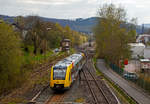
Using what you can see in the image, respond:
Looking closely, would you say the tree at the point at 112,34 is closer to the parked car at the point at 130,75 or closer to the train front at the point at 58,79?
the parked car at the point at 130,75

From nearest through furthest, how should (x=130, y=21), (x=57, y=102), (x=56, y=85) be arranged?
(x=57, y=102), (x=56, y=85), (x=130, y=21)

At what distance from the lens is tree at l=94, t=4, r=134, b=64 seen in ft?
137

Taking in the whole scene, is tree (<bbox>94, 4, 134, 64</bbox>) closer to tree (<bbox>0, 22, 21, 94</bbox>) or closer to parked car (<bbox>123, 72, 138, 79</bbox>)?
parked car (<bbox>123, 72, 138, 79</bbox>)

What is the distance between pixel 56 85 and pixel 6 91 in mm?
5008

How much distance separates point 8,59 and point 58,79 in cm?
471

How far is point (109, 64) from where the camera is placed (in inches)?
1715

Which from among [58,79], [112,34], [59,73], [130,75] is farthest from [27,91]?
[112,34]

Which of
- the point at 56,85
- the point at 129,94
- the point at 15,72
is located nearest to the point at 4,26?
the point at 15,72

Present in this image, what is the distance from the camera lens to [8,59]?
59.6ft

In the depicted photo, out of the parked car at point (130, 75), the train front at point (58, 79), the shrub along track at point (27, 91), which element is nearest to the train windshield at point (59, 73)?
the train front at point (58, 79)

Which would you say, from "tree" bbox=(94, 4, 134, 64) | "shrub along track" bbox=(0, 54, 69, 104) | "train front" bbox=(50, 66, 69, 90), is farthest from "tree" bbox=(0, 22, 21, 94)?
"tree" bbox=(94, 4, 134, 64)

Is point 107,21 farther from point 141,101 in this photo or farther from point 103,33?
point 141,101

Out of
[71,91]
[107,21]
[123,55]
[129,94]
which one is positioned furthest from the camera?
[107,21]

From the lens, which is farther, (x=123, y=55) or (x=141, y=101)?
(x=123, y=55)
